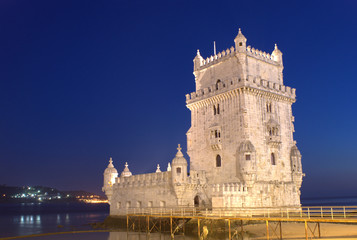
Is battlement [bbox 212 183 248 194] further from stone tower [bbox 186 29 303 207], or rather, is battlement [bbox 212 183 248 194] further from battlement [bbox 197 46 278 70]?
battlement [bbox 197 46 278 70]

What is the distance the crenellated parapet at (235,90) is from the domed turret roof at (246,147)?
595cm

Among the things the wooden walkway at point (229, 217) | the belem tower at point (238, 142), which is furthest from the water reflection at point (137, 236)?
the belem tower at point (238, 142)

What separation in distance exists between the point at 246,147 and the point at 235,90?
6747 millimetres

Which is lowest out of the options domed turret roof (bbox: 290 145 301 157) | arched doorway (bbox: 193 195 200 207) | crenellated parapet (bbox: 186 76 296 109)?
arched doorway (bbox: 193 195 200 207)

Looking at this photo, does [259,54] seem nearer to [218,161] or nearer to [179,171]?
[218,161]

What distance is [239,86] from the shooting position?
1689 inches

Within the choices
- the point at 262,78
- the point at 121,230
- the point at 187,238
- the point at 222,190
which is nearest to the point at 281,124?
the point at 262,78

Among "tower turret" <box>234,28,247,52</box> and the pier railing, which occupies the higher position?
"tower turret" <box>234,28,247,52</box>

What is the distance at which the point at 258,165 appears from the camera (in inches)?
1662

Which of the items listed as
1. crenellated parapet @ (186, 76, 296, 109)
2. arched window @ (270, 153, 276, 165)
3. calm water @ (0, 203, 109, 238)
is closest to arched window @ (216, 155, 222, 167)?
arched window @ (270, 153, 276, 165)

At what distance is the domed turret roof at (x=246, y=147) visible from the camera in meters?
40.8

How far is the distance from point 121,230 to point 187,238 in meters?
13.9

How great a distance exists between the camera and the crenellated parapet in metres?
43.3

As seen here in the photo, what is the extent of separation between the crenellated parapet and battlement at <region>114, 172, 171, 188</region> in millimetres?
9535
